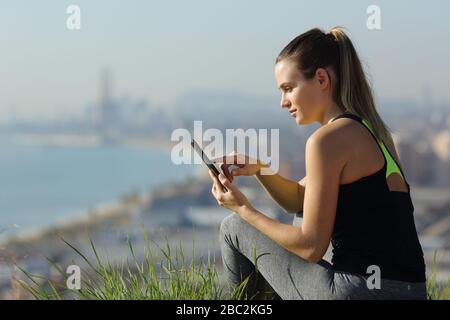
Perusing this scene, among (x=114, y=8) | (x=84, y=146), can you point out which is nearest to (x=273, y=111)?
(x=114, y=8)

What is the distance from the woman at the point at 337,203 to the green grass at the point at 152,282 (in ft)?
0.53

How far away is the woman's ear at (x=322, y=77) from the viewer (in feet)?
6.07

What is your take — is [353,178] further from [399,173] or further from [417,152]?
[417,152]

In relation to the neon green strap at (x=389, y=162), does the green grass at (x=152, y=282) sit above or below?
below

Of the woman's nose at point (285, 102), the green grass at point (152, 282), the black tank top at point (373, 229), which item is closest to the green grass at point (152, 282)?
the green grass at point (152, 282)

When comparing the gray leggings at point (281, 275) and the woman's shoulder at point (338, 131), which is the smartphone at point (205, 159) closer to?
the gray leggings at point (281, 275)

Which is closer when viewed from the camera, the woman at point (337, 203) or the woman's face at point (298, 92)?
the woman at point (337, 203)

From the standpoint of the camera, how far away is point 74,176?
10044 centimetres

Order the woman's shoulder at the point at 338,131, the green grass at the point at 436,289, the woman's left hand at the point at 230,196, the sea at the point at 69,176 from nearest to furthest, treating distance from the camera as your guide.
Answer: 1. the woman's shoulder at the point at 338,131
2. the woman's left hand at the point at 230,196
3. the green grass at the point at 436,289
4. the sea at the point at 69,176

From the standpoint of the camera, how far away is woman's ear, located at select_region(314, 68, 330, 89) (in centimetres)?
185

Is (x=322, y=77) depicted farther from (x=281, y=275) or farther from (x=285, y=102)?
(x=281, y=275)

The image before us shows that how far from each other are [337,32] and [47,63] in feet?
345

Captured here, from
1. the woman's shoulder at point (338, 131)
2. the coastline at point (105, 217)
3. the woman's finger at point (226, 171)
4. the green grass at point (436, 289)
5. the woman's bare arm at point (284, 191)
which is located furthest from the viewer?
the coastline at point (105, 217)

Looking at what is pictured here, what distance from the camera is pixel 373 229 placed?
1.77 meters
